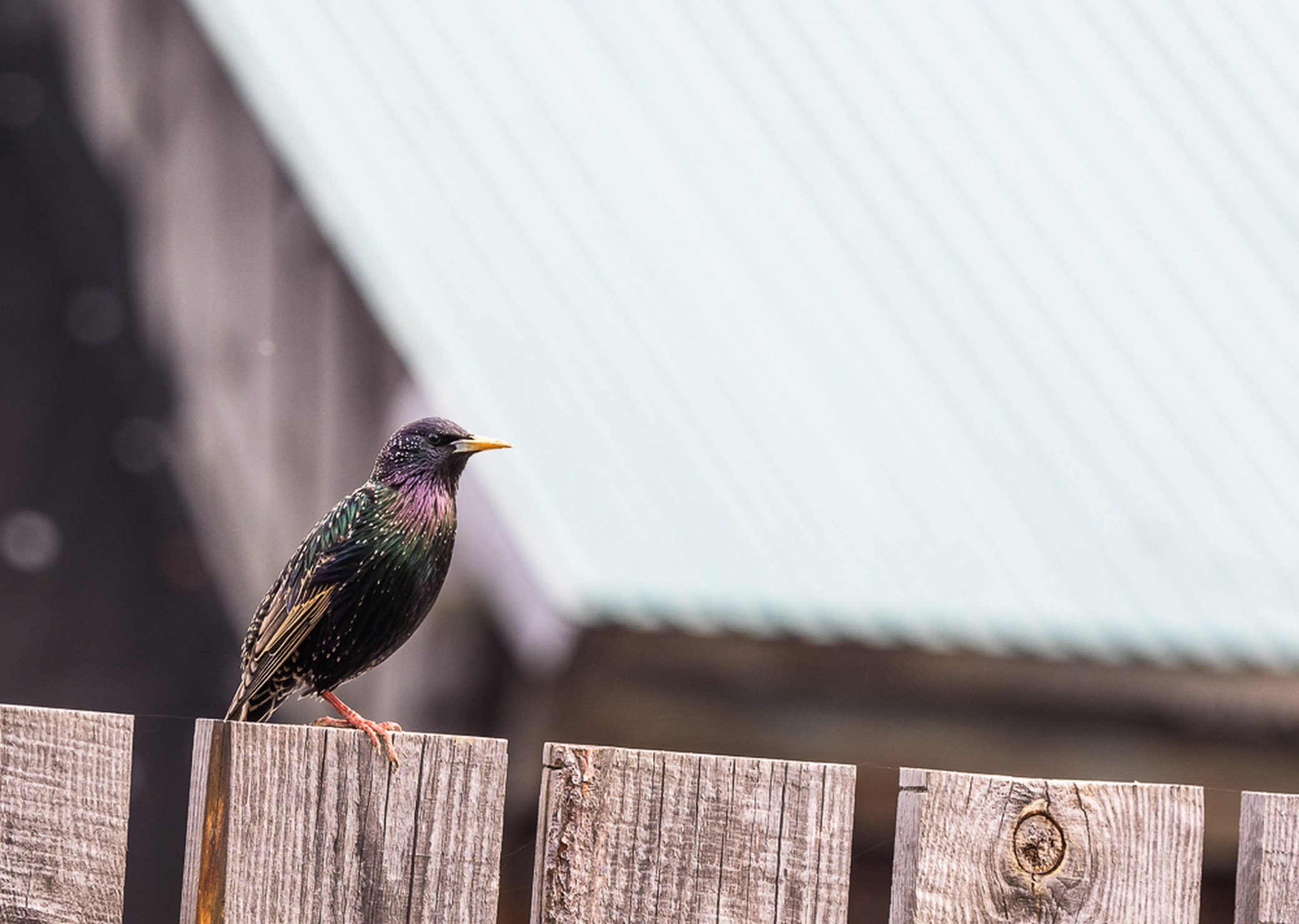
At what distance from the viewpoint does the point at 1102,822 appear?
1.58 metres

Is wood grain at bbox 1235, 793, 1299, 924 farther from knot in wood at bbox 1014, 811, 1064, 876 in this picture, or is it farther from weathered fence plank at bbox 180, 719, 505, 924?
weathered fence plank at bbox 180, 719, 505, 924

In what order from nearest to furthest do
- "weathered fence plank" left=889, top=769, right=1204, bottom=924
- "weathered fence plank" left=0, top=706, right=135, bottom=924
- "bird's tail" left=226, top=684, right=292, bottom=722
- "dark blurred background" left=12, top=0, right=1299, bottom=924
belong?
"weathered fence plank" left=0, top=706, right=135, bottom=924 → "weathered fence plank" left=889, top=769, right=1204, bottom=924 → "bird's tail" left=226, top=684, right=292, bottom=722 → "dark blurred background" left=12, top=0, right=1299, bottom=924

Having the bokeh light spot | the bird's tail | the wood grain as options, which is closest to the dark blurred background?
the bokeh light spot

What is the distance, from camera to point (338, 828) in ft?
4.98

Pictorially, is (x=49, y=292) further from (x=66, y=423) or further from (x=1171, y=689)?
(x=1171, y=689)

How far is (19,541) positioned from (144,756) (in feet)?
2.61

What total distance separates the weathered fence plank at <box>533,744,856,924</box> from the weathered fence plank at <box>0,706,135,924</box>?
17.5 inches

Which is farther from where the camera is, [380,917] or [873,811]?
[873,811]

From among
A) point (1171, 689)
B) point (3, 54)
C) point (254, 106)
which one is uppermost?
point (3, 54)

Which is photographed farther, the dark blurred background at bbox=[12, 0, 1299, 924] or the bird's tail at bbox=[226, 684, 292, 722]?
the dark blurred background at bbox=[12, 0, 1299, 924]

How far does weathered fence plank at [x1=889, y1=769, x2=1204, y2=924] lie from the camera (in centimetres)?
156

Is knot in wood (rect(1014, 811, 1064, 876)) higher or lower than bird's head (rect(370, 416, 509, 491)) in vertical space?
lower

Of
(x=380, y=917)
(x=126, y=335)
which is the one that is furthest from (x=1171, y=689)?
(x=126, y=335)

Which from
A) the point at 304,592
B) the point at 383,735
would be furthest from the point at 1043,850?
the point at 304,592
